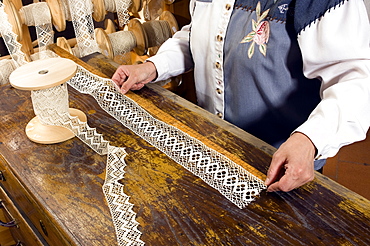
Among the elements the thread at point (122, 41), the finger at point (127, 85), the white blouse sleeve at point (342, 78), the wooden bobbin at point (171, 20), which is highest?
the white blouse sleeve at point (342, 78)

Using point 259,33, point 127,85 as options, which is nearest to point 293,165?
point 259,33

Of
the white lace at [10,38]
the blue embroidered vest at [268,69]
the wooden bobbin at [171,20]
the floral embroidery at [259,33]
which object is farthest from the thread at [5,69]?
the floral embroidery at [259,33]

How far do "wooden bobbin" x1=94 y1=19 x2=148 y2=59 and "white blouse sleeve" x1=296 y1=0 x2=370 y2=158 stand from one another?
113cm

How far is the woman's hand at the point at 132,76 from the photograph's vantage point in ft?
4.14

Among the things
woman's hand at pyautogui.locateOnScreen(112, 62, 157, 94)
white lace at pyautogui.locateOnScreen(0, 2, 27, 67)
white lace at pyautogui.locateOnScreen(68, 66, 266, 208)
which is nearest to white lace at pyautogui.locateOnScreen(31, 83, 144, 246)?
white lace at pyautogui.locateOnScreen(68, 66, 266, 208)

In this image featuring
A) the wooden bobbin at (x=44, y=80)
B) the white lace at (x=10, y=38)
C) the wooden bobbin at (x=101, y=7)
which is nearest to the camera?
the wooden bobbin at (x=44, y=80)

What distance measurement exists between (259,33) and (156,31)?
0.98 m

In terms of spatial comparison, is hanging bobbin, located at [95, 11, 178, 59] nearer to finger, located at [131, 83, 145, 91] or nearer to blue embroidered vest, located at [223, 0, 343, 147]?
finger, located at [131, 83, 145, 91]

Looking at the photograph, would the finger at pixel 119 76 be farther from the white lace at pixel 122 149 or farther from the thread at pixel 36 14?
the thread at pixel 36 14

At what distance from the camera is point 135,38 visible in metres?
1.95

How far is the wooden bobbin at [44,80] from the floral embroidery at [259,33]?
1.64ft

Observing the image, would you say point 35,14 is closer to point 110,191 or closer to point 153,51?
point 153,51

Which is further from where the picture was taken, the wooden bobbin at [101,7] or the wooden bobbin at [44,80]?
the wooden bobbin at [101,7]

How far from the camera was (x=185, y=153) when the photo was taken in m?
1.01
